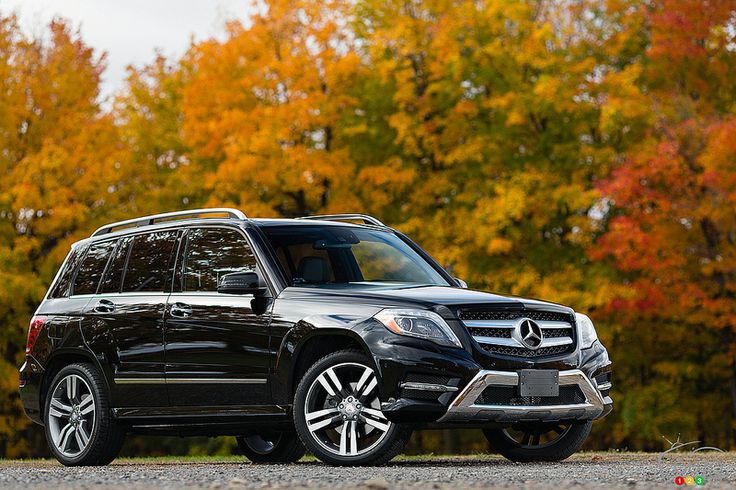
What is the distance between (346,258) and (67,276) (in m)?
2.76

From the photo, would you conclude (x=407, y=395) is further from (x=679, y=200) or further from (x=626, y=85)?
(x=626, y=85)

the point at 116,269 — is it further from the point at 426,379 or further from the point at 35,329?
the point at 426,379

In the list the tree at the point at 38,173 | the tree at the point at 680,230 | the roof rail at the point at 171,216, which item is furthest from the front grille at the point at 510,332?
the tree at the point at 38,173

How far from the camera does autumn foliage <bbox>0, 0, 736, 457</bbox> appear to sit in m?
25.2

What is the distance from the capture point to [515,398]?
902 cm

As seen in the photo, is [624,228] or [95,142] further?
[95,142]

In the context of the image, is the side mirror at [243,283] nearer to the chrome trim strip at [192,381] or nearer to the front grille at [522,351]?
the chrome trim strip at [192,381]

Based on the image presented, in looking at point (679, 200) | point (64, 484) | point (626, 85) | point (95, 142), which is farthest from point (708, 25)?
point (64, 484)

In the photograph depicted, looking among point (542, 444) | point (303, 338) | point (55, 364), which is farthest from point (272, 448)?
point (303, 338)

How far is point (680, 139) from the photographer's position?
24531 millimetres

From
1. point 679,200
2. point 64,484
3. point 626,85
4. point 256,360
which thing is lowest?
point 64,484

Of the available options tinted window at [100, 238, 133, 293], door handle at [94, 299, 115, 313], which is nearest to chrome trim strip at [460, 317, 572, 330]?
door handle at [94, 299, 115, 313]

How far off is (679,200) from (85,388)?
15.4 metres

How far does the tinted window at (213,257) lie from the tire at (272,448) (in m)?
2.03
